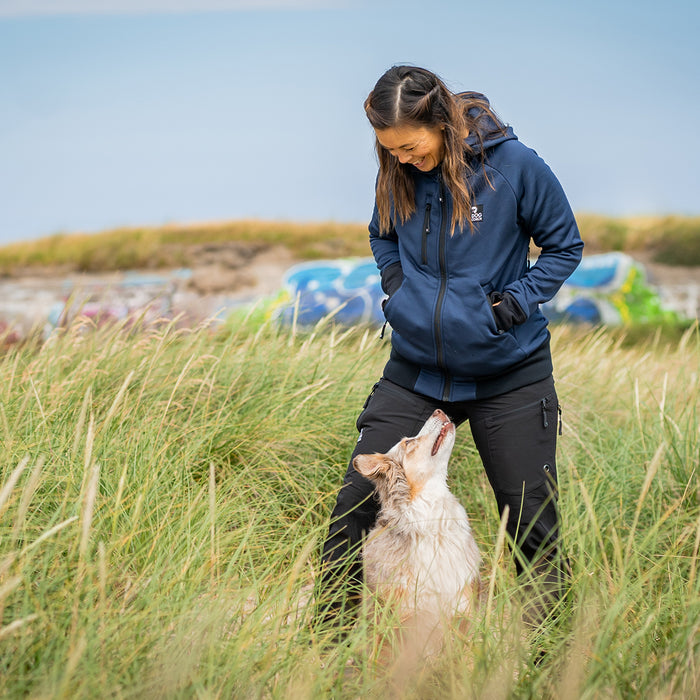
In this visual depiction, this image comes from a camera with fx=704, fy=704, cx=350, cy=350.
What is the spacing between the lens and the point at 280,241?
25.9 m

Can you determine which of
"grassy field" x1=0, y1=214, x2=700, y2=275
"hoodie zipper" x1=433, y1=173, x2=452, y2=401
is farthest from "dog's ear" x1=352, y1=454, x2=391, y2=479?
"grassy field" x1=0, y1=214, x2=700, y2=275

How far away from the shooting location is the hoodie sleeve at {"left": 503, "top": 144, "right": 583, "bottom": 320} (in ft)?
11.2

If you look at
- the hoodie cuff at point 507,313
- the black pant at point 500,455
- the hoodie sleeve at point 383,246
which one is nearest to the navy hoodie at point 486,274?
the hoodie cuff at point 507,313

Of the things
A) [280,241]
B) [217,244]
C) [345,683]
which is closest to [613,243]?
[280,241]

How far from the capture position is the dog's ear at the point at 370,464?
350cm

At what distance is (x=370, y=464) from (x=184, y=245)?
22.7m

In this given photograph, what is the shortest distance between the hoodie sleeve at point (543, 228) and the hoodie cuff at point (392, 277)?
59cm

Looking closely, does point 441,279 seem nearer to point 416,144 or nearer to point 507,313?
point 507,313

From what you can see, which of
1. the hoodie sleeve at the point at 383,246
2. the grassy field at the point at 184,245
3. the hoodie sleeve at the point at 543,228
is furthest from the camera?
the grassy field at the point at 184,245

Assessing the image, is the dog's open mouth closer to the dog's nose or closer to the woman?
the dog's nose

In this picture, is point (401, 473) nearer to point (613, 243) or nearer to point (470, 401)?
point (470, 401)

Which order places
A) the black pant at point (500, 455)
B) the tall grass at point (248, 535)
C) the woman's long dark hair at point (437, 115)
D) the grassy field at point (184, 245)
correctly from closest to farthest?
the tall grass at point (248, 535)
the woman's long dark hair at point (437, 115)
the black pant at point (500, 455)
the grassy field at point (184, 245)

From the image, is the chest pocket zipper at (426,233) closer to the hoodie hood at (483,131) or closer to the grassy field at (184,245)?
the hoodie hood at (483,131)

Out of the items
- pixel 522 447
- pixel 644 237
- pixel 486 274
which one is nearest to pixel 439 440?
pixel 522 447
